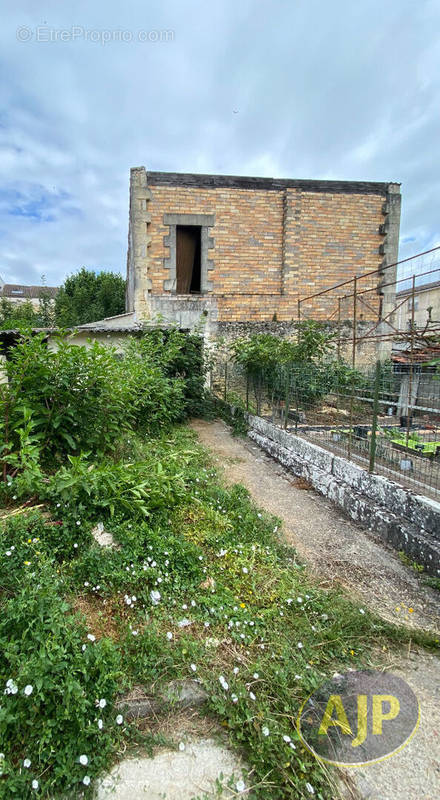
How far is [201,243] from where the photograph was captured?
8.91 meters

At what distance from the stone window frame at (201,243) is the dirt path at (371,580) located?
5.22 metres

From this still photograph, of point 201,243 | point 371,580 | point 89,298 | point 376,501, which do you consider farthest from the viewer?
point 89,298

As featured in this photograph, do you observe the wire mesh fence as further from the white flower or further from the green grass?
the white flower

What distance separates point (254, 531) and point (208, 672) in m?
1.41

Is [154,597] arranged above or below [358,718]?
above

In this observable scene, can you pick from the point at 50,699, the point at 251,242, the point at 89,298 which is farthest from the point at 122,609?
the point at 89,298

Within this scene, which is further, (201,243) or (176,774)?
(201,243)

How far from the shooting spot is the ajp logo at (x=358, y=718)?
4.84 ft

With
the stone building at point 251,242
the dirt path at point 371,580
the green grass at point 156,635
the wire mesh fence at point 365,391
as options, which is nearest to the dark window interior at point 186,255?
the stone building at point 251,242

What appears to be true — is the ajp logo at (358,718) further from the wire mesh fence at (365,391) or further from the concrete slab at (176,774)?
the wire mesh fence at (365,391)

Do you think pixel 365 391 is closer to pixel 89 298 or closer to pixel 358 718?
pixel 358 718

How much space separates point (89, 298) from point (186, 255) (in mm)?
17575

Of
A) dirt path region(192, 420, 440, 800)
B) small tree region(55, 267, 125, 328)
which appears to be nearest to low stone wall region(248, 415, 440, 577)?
dirt path region(192, 420, 440, 800)

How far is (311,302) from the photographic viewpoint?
373 inches
